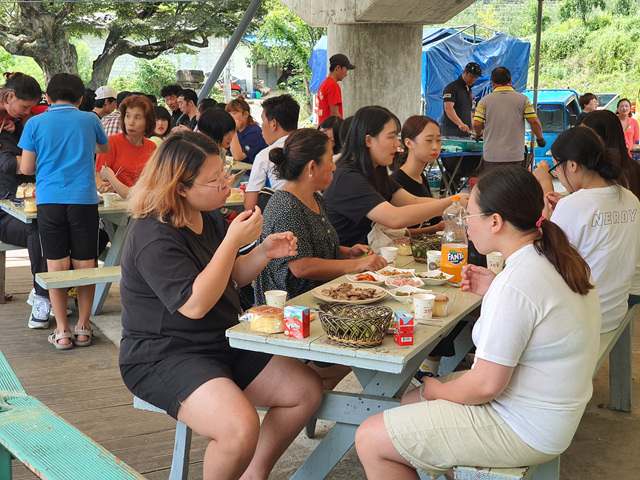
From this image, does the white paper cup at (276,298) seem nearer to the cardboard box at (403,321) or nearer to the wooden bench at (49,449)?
the cardboard box at (403,321)

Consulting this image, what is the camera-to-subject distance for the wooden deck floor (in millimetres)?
2898

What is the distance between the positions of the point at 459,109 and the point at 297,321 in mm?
7390

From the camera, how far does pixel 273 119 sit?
15.9 feet

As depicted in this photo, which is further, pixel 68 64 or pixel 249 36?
pixel 249 36

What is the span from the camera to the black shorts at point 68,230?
406 cm

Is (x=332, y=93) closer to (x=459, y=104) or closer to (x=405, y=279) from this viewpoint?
(x=459, y=104)

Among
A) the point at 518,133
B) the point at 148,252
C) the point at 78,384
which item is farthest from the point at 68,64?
the point at 148,252

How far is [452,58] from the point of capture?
47.6 ft

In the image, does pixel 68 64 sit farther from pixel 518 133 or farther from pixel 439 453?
pixel 439 453

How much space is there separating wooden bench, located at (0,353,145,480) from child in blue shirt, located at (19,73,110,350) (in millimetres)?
2295

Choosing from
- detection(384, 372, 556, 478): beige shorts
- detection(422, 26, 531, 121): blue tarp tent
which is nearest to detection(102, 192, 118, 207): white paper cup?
detection(384, 372, 556, 478): beige shorts

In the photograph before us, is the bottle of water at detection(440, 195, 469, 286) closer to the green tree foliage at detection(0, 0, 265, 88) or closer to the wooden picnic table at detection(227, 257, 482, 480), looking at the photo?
the wooden picnic table at detection(227, 257, 482, 480)

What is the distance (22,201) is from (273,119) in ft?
5.82

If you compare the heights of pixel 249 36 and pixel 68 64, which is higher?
pixel 249 36
